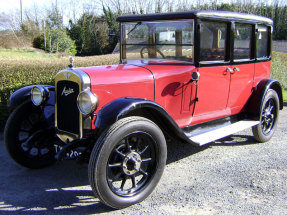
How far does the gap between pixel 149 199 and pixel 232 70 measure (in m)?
2.11

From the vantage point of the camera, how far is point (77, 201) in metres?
2.88

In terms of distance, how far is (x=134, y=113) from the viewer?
3170 millimetres

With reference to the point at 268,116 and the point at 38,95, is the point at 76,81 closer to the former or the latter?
the point at 38,95

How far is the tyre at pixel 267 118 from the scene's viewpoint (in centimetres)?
444

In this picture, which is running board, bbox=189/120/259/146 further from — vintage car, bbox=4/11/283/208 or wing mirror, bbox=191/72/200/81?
wing mirror, bbox=191/72/200/81

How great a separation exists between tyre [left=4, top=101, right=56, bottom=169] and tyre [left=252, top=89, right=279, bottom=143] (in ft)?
9.73

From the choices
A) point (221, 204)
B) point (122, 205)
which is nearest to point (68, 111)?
point (122, 205)

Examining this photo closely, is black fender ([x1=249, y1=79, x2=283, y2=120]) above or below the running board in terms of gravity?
above

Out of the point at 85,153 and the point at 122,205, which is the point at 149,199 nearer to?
the point at 122,205

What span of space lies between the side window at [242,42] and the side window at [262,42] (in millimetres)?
231

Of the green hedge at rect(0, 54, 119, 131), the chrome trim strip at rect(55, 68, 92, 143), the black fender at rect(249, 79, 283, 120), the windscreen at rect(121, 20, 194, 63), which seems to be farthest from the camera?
A: the green hedge at rect(0, 54, 119, 131)

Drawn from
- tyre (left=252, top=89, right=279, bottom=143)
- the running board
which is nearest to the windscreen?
the running board

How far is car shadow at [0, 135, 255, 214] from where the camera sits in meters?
2.76

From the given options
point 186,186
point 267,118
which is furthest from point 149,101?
point 267,118
